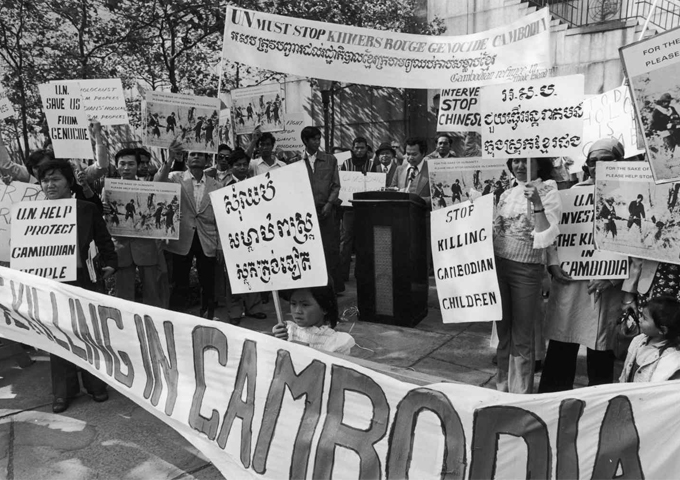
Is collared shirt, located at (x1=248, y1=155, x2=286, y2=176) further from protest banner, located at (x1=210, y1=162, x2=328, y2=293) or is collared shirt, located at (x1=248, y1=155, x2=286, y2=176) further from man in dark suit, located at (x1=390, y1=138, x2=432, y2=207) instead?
protest banner, located at (x1=210, y1=162, x2=328, y2=293)

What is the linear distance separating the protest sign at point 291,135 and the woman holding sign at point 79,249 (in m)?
3.91

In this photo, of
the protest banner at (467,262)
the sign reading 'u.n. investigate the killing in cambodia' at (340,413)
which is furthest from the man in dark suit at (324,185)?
the sign reading 'u.n. investigate the killing in cambodia' at (340,413)

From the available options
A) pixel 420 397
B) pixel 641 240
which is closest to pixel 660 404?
pixel 420 397

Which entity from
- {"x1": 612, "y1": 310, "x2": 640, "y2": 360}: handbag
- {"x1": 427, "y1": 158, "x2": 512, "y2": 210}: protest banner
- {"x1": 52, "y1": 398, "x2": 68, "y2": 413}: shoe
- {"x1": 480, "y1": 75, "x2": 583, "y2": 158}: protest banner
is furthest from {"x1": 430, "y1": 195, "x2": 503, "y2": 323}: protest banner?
{"x1": 52, "y1": 398, "x2": 68, "y2": 413}: shoe

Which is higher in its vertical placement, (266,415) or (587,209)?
(587,209)

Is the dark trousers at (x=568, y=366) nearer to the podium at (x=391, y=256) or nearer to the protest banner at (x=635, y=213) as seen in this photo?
the protest banner at (x=635, y=213)

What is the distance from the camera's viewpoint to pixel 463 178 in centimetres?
551

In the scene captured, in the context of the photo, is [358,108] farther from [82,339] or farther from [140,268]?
[82,339]

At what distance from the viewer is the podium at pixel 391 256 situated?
5727 millimetres

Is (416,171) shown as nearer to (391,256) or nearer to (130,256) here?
(391,256)

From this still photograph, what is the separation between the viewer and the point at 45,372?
16.3 ft

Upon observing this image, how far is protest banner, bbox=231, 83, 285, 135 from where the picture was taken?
6.57 metres

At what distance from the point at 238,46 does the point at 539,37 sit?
2590 millimetres

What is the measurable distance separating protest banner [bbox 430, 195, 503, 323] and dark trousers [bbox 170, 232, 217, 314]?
2.89 meters
